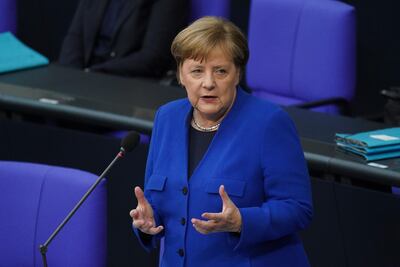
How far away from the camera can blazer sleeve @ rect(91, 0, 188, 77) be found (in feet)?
16.5

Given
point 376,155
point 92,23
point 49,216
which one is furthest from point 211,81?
point 92,23

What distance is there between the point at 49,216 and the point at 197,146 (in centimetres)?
66

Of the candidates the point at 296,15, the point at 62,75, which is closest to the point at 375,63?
the point at 296,15

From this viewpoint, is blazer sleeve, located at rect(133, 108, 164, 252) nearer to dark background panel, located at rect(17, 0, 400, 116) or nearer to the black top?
the black top

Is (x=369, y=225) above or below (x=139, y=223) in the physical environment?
below

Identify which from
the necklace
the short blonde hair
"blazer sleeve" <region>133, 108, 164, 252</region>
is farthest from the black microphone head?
the short blonde hair

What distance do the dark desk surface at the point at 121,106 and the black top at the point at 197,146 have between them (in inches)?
36.9

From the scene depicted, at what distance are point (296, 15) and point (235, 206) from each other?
245 centimetres

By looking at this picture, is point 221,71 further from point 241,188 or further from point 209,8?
point 209,8

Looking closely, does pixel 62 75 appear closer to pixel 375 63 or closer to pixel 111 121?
pixel 111 121

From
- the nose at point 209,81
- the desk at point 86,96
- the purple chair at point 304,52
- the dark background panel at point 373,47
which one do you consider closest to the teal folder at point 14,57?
the desk at point 86,96

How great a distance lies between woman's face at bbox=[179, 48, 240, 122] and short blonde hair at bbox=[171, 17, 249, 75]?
0.05 feet

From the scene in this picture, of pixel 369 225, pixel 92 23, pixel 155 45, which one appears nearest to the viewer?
pixel 369 225

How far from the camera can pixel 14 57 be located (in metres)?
4.79
